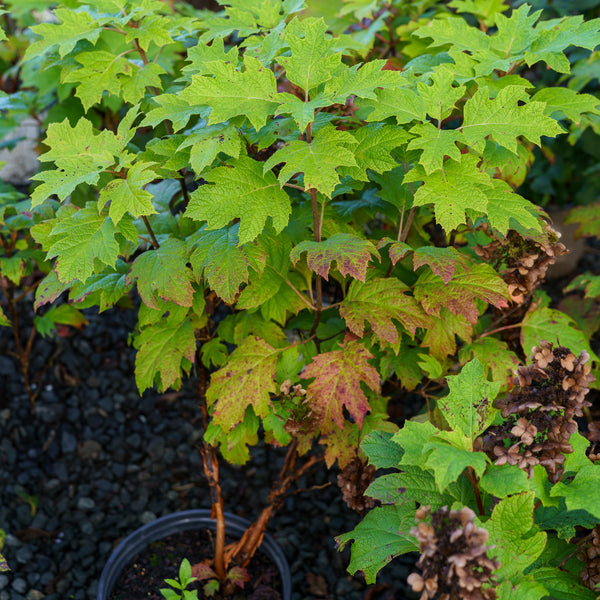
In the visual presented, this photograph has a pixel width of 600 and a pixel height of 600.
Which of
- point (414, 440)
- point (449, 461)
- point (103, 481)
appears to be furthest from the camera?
point (103, 481)

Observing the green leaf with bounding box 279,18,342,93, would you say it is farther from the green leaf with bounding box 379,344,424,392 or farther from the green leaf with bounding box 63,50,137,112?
the green leaf with bounding box 379,344,424,392

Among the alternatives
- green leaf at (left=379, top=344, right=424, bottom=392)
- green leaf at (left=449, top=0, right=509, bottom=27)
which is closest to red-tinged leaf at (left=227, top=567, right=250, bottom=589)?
green leaf at (left=379, top=344, right=424, bottom=392)

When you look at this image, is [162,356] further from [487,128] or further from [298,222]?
[487,128]

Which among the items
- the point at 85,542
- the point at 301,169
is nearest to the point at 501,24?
the point at 301,169

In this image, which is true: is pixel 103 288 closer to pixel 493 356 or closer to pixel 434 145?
pixel 434 145

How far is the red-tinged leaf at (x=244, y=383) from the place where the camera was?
164cm

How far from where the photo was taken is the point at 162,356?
1.72 m

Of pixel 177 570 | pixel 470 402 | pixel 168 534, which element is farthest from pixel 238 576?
pixel 470 402

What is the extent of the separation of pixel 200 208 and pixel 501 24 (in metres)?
1.03

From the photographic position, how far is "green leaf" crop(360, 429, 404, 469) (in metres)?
1.40

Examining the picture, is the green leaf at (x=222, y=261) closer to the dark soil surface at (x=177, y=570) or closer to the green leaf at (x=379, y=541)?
the green leaf at (x=379, y=541)

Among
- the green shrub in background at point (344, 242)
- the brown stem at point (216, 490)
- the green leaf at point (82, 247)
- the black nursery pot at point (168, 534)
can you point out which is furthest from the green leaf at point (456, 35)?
the black nursery pot at point (168, 534)

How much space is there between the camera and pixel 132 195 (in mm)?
1488

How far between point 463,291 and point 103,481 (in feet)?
6.57
